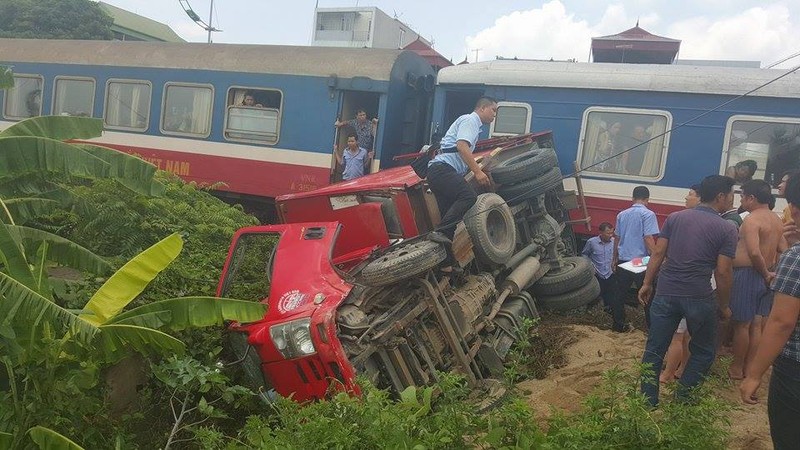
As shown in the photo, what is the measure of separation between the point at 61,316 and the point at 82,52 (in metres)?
9.52

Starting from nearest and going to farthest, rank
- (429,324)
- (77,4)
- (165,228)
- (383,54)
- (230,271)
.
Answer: (429,324)
(230,271)
(165,228)
(383,54)
(77,4)

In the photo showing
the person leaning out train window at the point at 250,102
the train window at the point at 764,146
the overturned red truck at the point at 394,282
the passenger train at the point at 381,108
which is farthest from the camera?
the person leaning out train window at the point at 250,102

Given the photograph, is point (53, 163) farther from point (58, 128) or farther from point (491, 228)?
point (491, 228)

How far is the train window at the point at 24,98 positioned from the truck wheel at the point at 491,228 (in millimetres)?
9436

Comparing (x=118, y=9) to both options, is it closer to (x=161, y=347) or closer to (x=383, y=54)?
(x=383, y=54)

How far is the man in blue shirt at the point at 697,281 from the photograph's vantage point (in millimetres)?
3979

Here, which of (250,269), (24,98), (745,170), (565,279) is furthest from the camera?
(24,98)

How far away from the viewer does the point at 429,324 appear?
4531 mm

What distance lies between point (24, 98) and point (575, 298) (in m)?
10.7

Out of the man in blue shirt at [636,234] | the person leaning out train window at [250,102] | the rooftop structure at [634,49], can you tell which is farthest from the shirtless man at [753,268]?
the rooftop structure at [634,49]

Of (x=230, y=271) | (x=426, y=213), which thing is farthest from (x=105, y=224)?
(x=426, y=213)

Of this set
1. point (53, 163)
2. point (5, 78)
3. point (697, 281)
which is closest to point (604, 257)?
point (697, 281)

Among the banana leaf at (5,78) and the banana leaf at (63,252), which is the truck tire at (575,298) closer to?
the banana leaf at (63,252)

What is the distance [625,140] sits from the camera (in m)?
7.75
